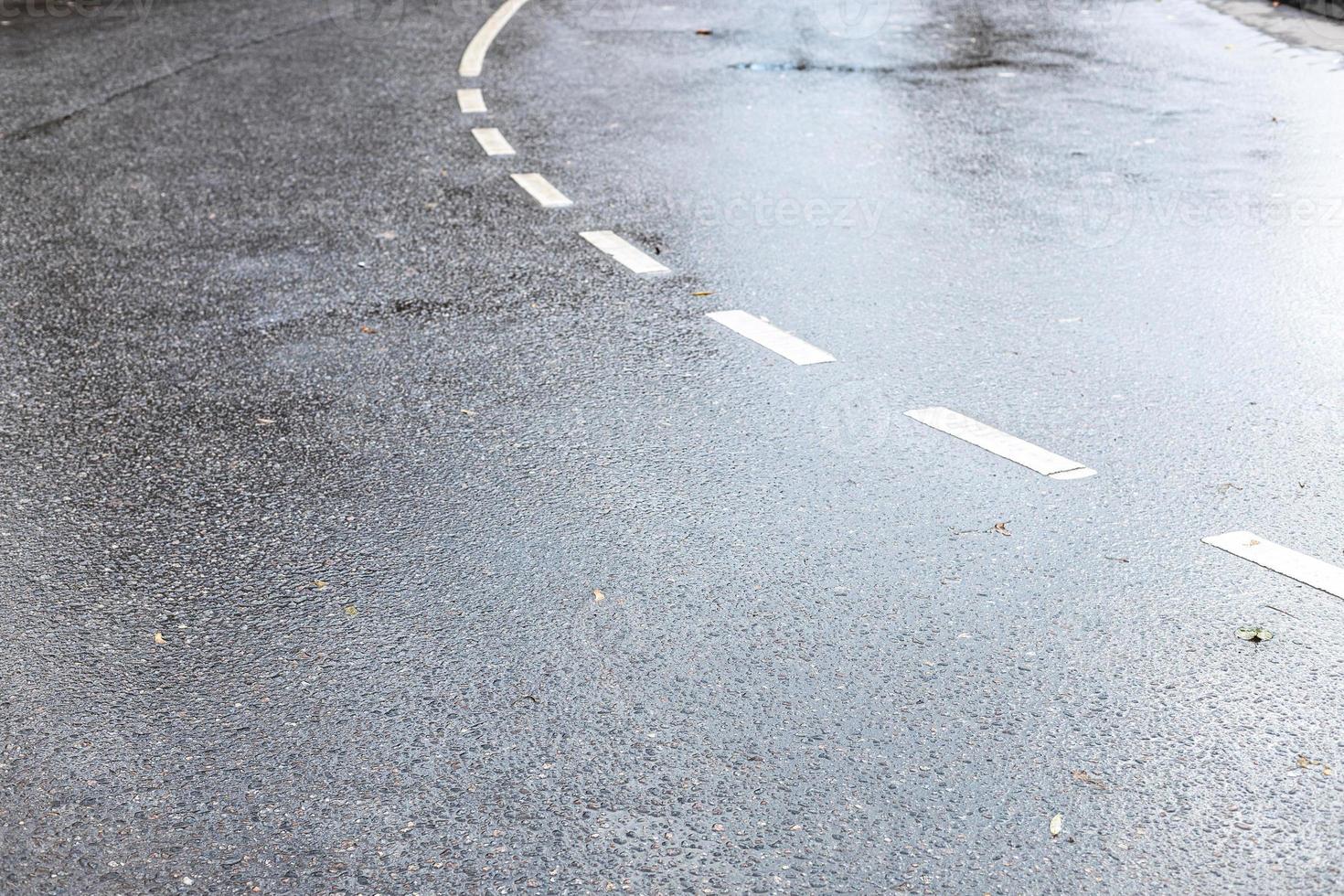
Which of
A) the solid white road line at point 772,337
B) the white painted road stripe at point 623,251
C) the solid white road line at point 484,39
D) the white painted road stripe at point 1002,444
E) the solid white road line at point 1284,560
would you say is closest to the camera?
the solid white road line at point 1284,560

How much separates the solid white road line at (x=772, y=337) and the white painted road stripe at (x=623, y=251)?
2.33 feet

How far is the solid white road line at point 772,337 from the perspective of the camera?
5.77 meters

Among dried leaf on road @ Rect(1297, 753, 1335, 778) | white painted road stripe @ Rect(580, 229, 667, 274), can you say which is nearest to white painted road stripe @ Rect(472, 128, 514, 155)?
white painted road stripe @ Rect(580, 229, 667, 274)

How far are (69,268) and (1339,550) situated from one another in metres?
5.58

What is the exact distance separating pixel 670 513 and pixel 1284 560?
69.9 inches

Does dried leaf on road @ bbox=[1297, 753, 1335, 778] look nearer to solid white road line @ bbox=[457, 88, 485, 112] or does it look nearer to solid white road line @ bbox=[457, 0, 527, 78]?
solid white road line @ bbox=[457, 88, 485, 112]

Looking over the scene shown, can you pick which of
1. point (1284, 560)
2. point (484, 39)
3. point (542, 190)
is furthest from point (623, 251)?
point (484, 39)

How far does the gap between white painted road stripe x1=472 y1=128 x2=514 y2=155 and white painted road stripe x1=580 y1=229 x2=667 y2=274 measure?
1.84 m

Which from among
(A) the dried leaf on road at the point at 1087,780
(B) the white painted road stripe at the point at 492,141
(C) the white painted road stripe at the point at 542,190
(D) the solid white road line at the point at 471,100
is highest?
(A) the dried leaf on road at the point at 1087,780

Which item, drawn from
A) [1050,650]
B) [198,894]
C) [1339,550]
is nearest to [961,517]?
[1050,650]

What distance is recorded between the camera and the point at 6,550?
4.35 m

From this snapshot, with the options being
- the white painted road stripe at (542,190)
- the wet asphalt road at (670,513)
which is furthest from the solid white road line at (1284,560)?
the white painted road stripe at (542,190)

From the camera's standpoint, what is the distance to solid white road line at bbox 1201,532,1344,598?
4.05 m

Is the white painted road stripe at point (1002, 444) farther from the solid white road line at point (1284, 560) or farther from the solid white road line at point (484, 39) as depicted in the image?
the solid white road line at point (484, 39)
